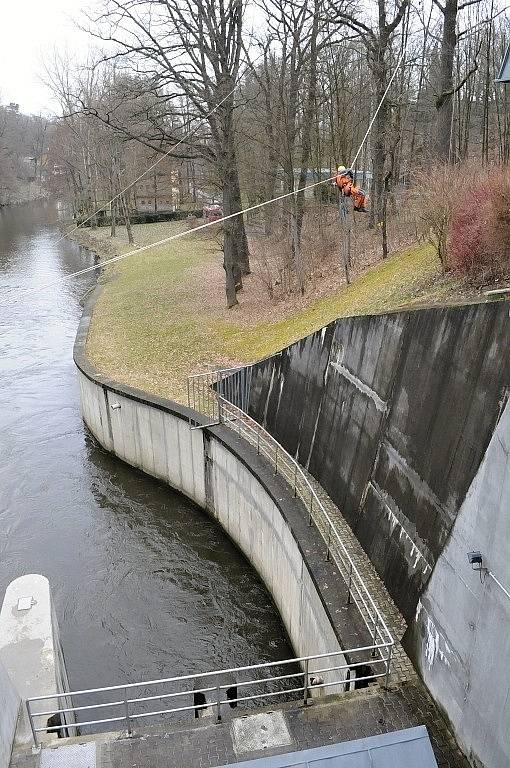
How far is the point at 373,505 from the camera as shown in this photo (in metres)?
9.47

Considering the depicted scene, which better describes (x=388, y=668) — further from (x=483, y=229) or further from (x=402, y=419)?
(x=483, y=229)

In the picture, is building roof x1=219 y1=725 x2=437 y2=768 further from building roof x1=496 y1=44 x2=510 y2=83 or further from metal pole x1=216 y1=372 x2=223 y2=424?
metal pole x1=216 y1=372 x2=223 y2=424


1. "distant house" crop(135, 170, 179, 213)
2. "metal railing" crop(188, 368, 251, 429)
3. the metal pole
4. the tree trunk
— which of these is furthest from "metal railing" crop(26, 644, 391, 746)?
"distant house" crop(135, 170, 179, 213)

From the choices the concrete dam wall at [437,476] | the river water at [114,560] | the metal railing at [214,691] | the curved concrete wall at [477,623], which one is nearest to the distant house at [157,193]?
the river water at [114,560]

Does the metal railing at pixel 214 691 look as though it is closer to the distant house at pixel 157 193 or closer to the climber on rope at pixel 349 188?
the climber on rope at pixel 349 188

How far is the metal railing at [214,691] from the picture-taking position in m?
6.69

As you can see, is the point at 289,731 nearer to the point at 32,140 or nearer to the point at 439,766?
the point at 439,766

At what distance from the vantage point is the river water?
11359mm

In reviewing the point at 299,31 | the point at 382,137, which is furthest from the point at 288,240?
the point at 299,31

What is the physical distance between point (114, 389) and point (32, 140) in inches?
5090

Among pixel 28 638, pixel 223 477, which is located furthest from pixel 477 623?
pixel 223 477

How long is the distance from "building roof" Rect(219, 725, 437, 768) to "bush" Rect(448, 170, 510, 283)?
7532 mm

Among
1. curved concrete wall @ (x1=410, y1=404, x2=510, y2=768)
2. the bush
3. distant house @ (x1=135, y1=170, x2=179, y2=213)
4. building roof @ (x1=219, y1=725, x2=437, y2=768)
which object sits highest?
distant house @ (x1=135, y1=170, x2=179, y2=213)

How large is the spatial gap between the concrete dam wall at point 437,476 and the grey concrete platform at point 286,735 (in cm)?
30
